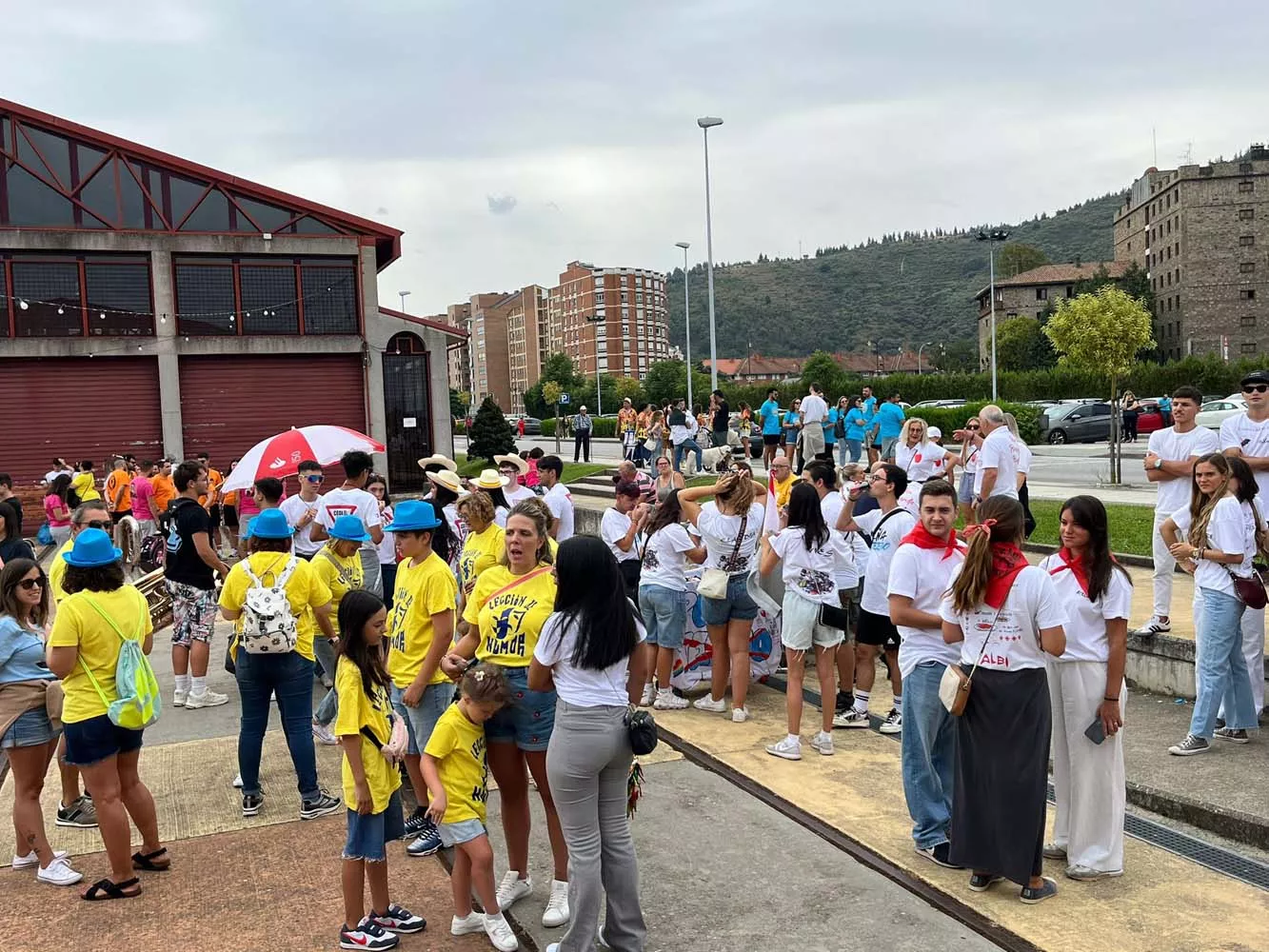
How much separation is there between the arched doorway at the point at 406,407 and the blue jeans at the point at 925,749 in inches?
956

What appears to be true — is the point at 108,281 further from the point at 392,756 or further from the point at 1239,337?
the point at 1239,337

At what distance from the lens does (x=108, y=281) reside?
25.2m

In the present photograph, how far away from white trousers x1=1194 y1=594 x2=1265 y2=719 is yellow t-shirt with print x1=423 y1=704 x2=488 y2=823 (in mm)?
4754

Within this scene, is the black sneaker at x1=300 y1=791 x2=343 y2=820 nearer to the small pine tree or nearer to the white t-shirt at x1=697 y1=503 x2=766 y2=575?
the white t-shirt at x1=697 y1=503 x2=766 y2=575

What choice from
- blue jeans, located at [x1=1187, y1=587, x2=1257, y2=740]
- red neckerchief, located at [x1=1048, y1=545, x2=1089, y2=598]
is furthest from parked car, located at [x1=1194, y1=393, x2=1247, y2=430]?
red neckerchief, located at [x1=1048, y1=545, x2=1089, y2=598]

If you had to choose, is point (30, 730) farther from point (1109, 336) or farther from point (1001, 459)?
point (1109, 336)

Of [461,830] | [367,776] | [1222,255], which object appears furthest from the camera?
[1222,255]

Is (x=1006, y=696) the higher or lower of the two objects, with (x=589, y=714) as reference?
lower

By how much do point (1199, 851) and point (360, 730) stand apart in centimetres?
428

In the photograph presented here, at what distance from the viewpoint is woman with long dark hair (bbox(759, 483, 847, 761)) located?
674cm

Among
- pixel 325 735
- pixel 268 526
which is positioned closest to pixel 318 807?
pixel 325 735

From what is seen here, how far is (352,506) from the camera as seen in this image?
8289 millimetres

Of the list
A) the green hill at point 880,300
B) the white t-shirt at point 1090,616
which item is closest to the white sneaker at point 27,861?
the white t-shirt at point 1090,616

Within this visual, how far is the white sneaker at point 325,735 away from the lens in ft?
24.1
